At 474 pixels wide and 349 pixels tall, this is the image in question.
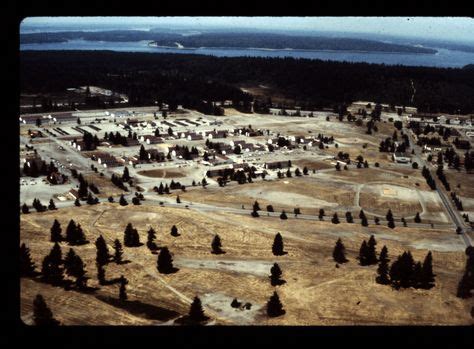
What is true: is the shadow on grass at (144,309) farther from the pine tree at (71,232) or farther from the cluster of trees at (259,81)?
the cluster of trees at (259,81)

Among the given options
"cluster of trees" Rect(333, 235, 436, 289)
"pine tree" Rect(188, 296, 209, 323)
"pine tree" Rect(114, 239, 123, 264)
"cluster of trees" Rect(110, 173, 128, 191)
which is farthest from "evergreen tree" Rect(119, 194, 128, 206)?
"cluster of trees" Rect(333, 235, 436, 289)

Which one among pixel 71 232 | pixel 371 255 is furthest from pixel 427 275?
pixel 71 232

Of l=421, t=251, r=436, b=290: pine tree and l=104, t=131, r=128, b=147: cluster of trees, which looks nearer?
l=421, t=251, r=436, b=290: pine tree

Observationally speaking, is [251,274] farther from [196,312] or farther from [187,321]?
[187,321]

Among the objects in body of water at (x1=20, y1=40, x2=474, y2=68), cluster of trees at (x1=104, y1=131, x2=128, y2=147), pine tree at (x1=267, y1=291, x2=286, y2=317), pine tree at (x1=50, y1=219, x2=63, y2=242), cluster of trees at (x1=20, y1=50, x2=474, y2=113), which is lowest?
pine tree at (x1=50, y1=219, x2=63, y2=242)

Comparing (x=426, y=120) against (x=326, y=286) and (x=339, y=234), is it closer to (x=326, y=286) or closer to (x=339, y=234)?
(x=339, y=234)

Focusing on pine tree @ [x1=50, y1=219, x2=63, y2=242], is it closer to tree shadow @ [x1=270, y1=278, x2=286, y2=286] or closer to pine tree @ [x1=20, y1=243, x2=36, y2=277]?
pine tree @ [x1=20, y1=243, x2=36, y2=277]

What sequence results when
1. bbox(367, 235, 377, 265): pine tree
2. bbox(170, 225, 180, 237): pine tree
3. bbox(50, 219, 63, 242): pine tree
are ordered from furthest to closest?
bbox(170, 225, 180, 237): pine tree < bbox(50, 219, 63, 242): pine tree < bbox(367, 235, 377, 265): pine tree
